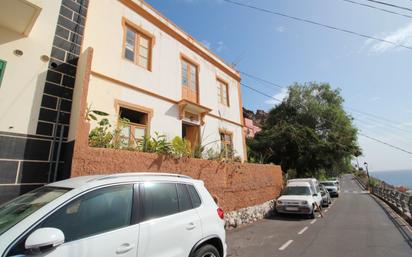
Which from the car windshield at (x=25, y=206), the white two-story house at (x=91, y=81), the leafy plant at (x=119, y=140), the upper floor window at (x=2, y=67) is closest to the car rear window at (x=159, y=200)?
the car windshield at (x=25, y=206)

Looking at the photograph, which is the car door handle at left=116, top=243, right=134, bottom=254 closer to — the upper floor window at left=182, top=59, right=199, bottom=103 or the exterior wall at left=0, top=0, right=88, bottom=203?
the exterior wall at left=0, top=0, right=88, bottom=203

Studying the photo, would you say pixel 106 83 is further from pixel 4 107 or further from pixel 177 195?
pixel 177 195

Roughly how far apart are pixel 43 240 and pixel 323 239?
26.7 feet

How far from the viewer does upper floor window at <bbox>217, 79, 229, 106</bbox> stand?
1504cm

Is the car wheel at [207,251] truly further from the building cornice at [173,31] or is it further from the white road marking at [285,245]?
the building cornice at [173,31]

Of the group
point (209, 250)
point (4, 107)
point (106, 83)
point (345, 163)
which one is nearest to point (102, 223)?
point (209, 250)

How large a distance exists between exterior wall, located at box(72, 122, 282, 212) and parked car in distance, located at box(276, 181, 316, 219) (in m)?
1.01

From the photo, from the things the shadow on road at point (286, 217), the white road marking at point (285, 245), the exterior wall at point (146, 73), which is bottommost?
the white road marking at point (285, 245)

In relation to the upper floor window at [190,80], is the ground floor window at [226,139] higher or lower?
lower

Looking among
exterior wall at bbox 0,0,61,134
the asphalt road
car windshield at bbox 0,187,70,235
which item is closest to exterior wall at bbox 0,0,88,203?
exterior wall at bbox 0,0,61,134

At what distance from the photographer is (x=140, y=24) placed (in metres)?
10.4

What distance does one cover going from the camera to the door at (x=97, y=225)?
2.36m

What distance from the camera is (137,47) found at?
1016cm

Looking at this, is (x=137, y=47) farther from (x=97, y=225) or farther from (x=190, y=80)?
(x=97, y=225)
